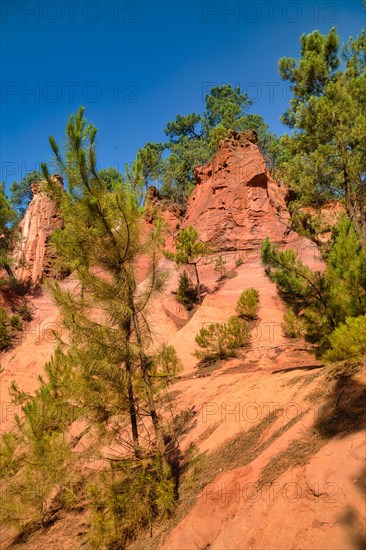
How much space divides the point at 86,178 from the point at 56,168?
52 cm

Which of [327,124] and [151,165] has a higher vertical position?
[151,165]

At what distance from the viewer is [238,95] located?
4119cm

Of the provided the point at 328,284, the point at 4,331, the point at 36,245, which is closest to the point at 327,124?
the point at 328,284

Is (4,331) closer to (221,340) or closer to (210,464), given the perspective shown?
(221,340)

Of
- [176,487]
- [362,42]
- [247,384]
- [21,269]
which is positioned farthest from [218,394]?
[21,269]

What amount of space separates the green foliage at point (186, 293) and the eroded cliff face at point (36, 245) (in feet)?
40.0

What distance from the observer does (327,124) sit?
41.7 ft

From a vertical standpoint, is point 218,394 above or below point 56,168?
below

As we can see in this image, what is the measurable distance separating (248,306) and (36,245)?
21630 millimetres

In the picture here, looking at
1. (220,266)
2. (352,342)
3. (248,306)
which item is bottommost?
(352,342)

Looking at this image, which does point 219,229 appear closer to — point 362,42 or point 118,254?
point 362,42

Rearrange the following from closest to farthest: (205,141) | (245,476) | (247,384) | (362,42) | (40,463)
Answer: (245,476) → (40,463) → (247,384) → (362,42) → (205,141)

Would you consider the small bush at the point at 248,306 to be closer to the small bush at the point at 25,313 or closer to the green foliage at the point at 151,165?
the small bush at the point at 25,313

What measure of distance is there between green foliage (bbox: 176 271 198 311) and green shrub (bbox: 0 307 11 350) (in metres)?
11.2
